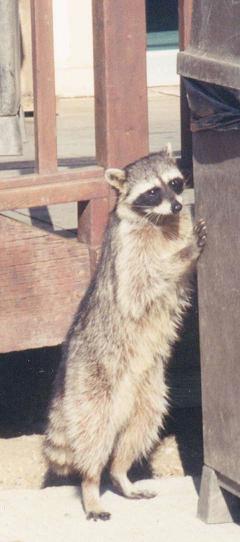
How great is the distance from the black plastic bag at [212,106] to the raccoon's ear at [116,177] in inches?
32.6

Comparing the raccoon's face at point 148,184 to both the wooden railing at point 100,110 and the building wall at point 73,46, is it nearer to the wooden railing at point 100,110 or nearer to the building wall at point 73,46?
the wooden railing at point 100,110

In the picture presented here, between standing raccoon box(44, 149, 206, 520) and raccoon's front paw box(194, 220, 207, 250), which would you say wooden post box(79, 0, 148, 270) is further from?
raccoon's front paw box(194, 220, 207, 250)

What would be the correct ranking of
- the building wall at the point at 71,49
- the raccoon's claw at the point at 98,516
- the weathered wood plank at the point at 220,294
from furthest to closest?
the building wall at the point at 71,49, the raccoon's claw at the point at 98,516, the weathered wood plank at the point at 220,294

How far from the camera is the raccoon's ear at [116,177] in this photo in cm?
430

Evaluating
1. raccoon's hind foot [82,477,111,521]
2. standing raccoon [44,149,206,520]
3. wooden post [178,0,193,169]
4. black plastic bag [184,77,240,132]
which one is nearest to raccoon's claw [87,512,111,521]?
raccoon's hind foot [82,477,111,521]

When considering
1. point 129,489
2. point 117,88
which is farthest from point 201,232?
point 129,489

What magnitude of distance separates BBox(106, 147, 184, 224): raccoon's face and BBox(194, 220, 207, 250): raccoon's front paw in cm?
56

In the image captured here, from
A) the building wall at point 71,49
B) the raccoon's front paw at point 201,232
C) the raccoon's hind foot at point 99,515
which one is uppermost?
the raccoon's front paw at point 201,232

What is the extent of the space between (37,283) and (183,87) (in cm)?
97

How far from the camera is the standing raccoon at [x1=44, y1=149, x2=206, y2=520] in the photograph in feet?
13.6

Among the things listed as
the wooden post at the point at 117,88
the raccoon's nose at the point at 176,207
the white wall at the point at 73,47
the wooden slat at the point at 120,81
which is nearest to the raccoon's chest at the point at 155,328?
the raccoon's nose at the point at 176,207

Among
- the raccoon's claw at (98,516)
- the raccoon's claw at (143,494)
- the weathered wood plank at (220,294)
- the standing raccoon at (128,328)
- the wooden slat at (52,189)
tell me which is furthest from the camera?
the wooden slat at (52,189)

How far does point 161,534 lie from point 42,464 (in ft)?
5.98

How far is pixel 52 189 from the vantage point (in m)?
4.46
